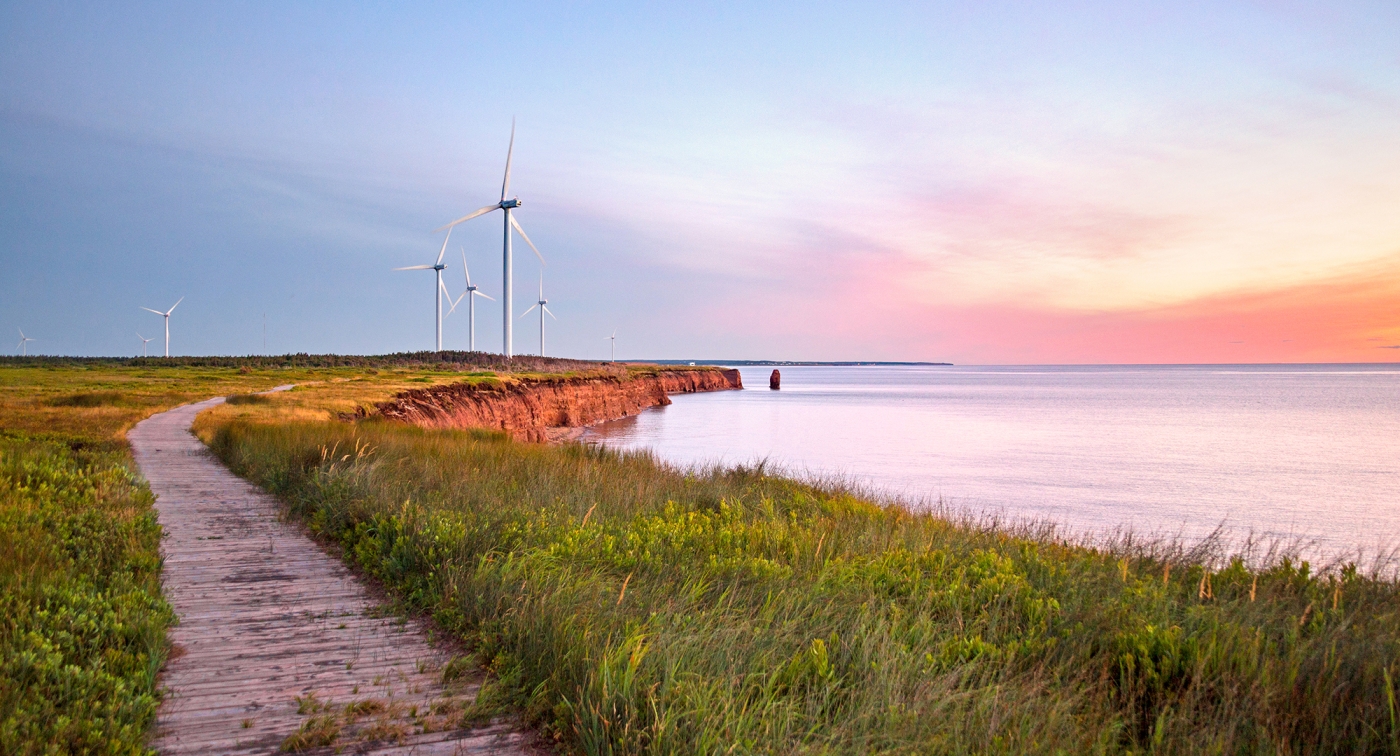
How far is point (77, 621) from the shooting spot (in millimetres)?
5773

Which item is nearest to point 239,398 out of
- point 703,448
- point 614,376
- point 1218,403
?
point 703,448

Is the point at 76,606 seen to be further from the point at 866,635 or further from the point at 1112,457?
the point at 1112,457

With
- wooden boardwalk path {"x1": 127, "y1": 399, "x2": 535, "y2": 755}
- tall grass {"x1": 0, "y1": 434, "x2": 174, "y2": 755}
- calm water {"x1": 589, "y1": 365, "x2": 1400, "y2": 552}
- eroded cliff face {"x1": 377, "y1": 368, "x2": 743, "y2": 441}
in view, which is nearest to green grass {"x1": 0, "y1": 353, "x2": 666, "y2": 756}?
tall grass {"x1": 0, "y1": 434, "x2": 174, "y2": 755}

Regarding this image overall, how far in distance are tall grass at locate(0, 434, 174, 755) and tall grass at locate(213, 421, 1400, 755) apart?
2.09 metres

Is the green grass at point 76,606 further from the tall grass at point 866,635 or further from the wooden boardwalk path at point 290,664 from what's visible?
the tall grass at point 866,635

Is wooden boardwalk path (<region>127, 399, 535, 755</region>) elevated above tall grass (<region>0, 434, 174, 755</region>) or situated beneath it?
situated beneath

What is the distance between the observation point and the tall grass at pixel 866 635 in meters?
4.59

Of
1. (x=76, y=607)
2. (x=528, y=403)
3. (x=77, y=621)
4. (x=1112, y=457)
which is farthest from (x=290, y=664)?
(x=528, y=403)

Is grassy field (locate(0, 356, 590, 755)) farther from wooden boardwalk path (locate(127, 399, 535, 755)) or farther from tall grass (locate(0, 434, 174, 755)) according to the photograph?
wooden boardwalk path (locate(127, 399, 535, 755))

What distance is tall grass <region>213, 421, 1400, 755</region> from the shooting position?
4.59 m

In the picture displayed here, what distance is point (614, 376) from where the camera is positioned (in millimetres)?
85688

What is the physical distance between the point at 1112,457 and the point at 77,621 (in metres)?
41.7

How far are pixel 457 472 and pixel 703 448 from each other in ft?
100

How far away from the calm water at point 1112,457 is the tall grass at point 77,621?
1386cm
